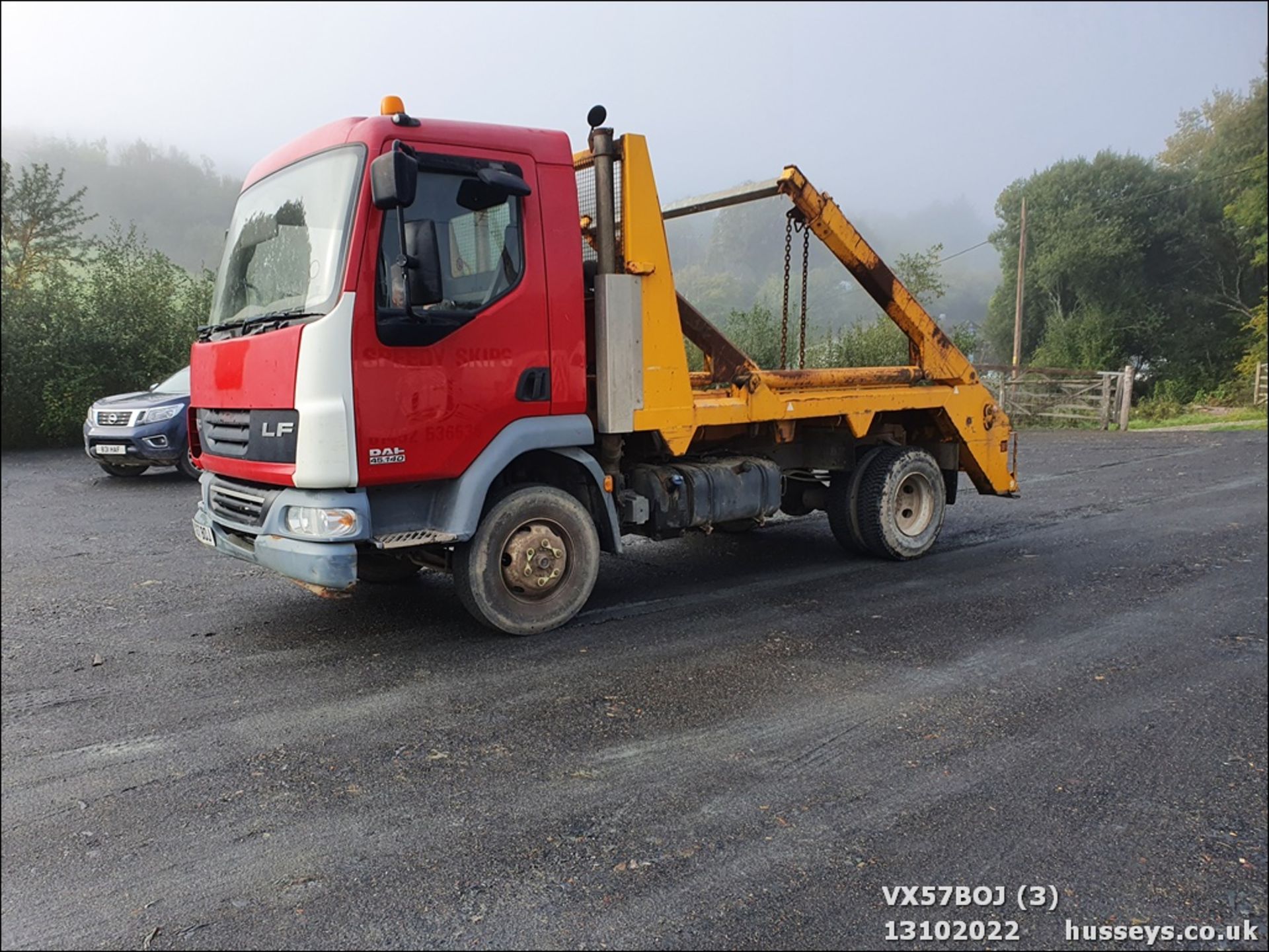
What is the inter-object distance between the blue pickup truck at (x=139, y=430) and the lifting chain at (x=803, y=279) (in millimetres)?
7097

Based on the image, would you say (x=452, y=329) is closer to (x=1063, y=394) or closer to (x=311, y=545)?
(x=311, y=545)

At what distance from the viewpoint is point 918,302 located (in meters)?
6.59

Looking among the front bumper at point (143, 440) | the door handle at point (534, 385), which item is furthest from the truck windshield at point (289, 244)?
the front bumper at point (143, 440)

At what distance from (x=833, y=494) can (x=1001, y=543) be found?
162 cm

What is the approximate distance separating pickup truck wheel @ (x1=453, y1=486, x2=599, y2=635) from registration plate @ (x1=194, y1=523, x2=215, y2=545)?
1427mm

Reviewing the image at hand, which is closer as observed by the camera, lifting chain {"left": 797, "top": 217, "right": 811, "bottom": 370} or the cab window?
the cab window

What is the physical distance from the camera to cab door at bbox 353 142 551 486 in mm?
4000

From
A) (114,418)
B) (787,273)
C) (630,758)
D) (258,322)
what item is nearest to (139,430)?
(114,418)

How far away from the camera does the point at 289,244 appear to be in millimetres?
4363

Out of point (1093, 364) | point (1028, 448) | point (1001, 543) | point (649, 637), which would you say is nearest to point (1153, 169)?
point (649, 637)

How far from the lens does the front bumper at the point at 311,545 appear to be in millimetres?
3971

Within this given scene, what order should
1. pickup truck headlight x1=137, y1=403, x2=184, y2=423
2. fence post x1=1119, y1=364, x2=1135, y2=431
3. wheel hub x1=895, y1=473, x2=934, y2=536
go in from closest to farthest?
wheel hub x1=895, y1=473, x2=934, y2=536
pickup truck headlight x1=137, y1=403, x2=184, y2=423
fence post x1=1119, y1=364, x2=1135, y2=431

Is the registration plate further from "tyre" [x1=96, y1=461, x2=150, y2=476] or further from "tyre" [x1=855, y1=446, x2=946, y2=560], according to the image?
"tyre" [x1=96, y1=461, x2=150, y2=476]

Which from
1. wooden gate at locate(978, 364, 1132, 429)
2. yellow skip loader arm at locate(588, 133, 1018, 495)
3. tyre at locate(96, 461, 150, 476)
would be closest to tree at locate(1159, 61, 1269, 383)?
yellow skip loader arm at locate(588, 133, 1018, 495)
